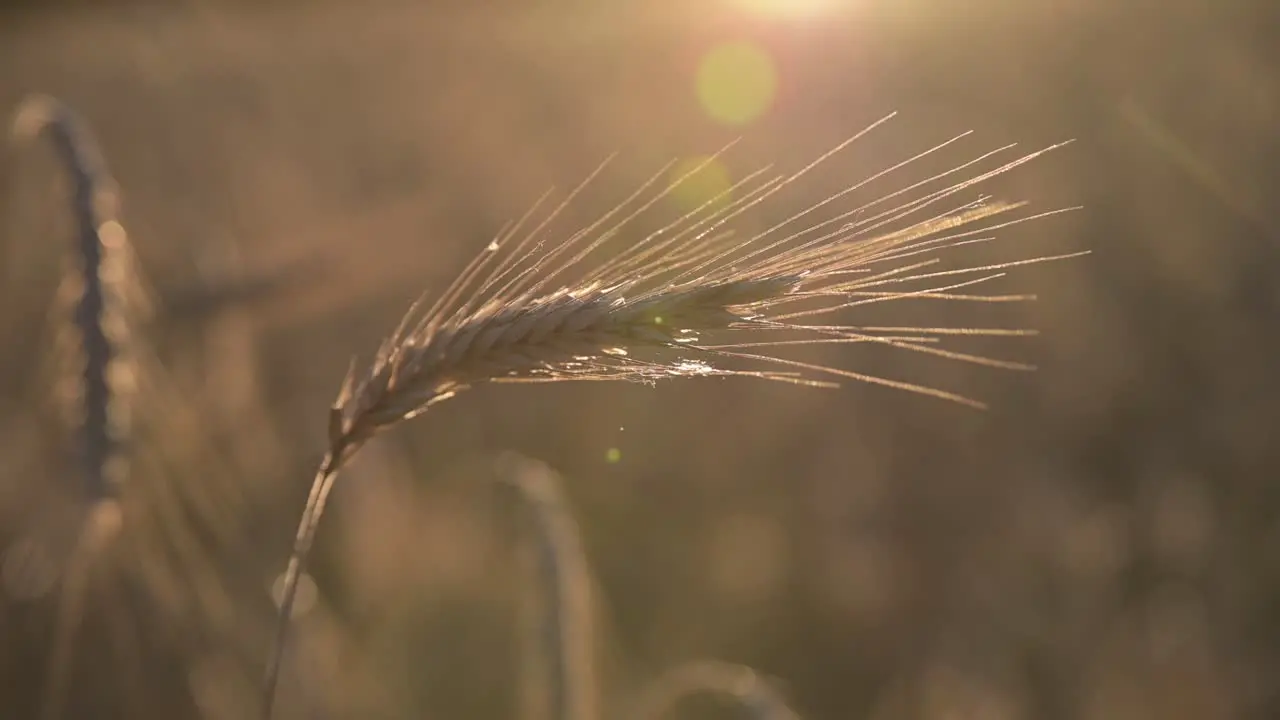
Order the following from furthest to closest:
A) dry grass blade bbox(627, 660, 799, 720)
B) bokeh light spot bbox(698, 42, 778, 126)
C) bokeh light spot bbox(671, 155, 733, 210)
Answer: bokeh light spot bbox(698, 42, 778, 126)
bokeh light spot bbox(671, 155, 733, 210)
dry grass blade bbox(627, 660, 799, 720)

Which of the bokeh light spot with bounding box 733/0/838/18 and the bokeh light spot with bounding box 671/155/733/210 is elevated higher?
the bokeh light spot with bounding box 733/0/838/18

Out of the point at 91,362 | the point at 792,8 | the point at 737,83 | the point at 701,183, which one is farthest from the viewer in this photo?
the point at 737,83

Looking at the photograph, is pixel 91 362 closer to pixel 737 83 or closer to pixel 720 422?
pixel 720 422

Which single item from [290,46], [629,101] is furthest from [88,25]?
[629,101]

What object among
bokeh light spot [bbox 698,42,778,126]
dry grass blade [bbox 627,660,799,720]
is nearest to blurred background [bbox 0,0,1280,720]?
bokeh light spot [bbox 698,42,778,126]

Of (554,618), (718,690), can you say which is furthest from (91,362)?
(718,690)

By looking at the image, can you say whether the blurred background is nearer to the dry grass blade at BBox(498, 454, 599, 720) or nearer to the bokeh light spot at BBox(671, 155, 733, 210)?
the bokeh light spot at BBox(671, 155, 733, 210)
